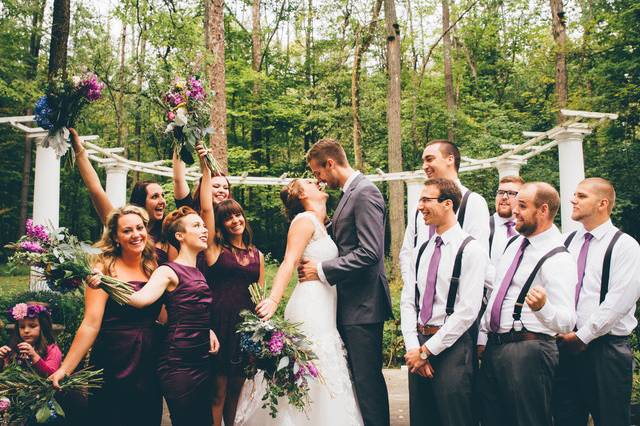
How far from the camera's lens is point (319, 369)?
3881 mm

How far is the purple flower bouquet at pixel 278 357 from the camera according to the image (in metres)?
3.51

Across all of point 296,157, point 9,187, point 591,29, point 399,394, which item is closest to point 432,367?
point 399,394

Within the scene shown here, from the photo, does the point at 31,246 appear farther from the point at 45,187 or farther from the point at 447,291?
the point at 45,187

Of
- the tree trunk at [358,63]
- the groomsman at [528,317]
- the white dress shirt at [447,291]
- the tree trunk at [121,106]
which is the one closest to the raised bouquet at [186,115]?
the white dress shirt at [447,291]

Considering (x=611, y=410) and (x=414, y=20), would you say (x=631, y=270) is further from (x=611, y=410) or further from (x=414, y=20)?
(x=414, y=20)

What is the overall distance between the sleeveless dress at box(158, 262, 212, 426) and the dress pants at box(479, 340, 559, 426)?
1.92 m

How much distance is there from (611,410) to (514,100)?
70.0ft

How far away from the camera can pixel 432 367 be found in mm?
3494

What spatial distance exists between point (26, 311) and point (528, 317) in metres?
3.70

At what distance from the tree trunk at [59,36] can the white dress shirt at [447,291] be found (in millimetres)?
7717

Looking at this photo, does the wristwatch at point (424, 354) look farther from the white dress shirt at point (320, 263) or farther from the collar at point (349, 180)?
the collar at point (349, 180)

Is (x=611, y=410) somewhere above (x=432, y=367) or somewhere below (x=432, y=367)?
below

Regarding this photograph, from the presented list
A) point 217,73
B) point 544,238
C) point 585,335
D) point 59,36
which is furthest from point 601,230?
point 59,36

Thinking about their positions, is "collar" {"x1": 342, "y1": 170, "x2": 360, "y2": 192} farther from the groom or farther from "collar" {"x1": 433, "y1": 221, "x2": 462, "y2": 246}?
"collar" {"x1": 433, "y1": 221, "x2": 462, "y2": 246}
